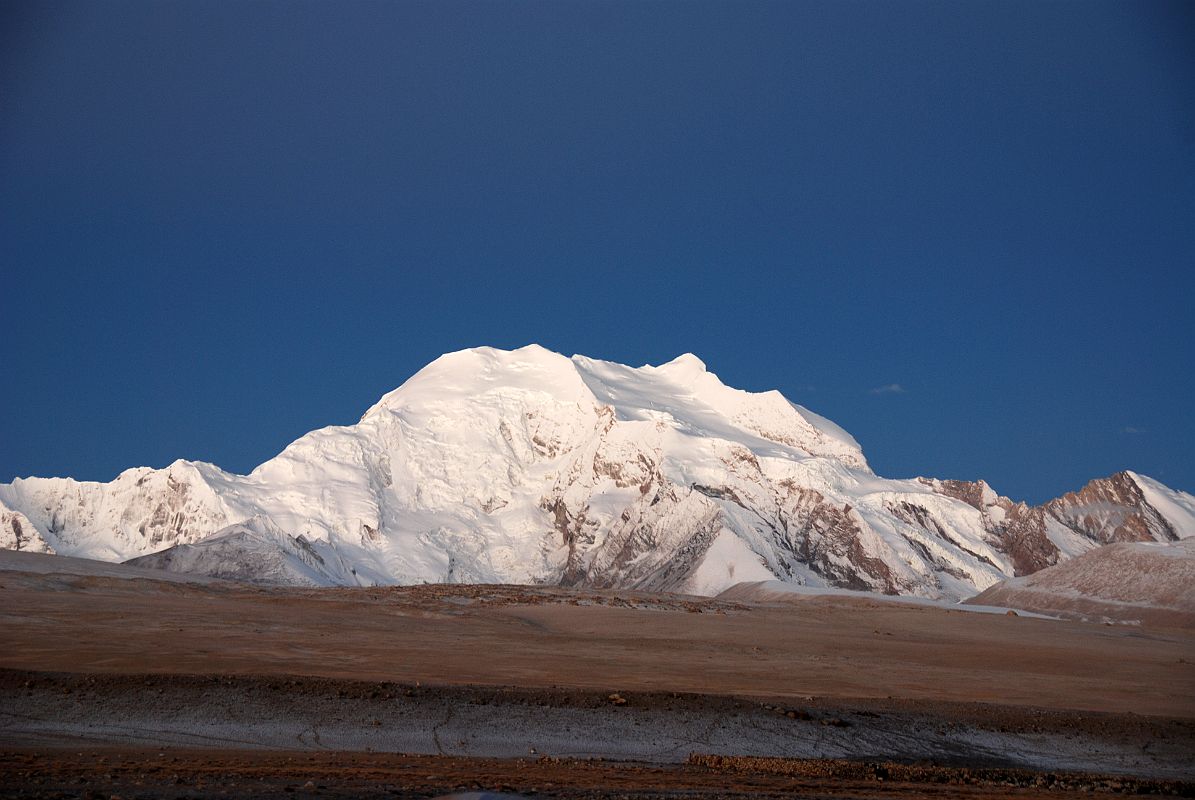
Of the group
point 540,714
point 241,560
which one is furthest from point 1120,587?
point 241,560

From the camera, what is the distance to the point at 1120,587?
328 feet

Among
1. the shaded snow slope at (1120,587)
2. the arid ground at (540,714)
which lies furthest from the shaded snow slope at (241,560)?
the arid ground at (540,714)

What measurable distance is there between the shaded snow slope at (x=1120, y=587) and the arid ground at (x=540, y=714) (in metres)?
39.3

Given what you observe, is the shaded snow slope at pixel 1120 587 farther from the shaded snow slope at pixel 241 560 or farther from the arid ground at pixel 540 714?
the shaded snow slope at pixel 241 560

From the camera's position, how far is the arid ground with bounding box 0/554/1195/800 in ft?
68.5

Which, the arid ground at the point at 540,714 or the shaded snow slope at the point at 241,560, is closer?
the arid ground at the point at 540,714

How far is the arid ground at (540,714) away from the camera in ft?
68.5

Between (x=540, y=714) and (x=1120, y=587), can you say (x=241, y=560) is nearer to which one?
(x=1120, y=587)

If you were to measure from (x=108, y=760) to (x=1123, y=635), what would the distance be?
7358 centimetres

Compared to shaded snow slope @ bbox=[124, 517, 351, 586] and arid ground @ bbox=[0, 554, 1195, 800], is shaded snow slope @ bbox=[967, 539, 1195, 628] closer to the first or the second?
arid ground @ bbox=[0, 554, 1195, 800]

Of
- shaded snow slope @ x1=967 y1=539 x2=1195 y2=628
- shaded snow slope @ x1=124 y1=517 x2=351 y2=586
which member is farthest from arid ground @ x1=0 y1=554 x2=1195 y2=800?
shaded snow slope @ x1=124 y1=517 x2=351 y2=586

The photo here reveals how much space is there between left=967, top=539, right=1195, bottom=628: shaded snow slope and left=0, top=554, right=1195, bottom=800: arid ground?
39.3 meters

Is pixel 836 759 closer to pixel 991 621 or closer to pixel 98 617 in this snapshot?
pixel 98 617

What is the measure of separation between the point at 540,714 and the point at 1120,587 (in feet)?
283
